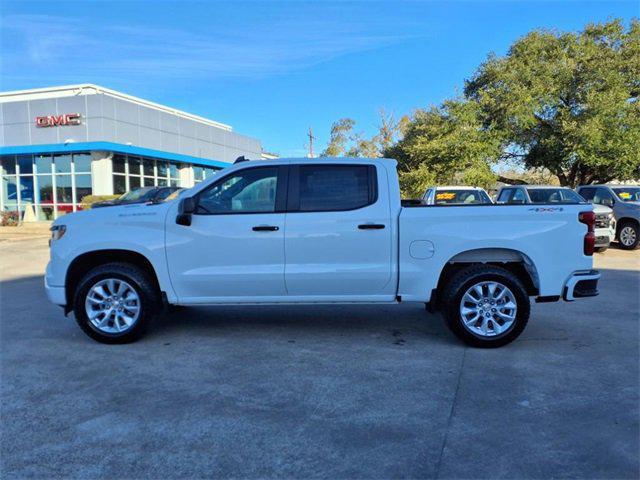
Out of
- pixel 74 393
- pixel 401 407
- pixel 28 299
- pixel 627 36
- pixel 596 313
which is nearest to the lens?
pixel 401 407

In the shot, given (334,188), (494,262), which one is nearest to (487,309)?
(494,262)

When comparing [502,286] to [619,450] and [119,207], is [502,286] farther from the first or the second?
[119,207]

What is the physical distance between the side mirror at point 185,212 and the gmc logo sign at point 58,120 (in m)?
23.2

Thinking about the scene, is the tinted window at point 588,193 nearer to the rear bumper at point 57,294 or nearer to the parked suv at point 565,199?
the parked suv at point 565,199

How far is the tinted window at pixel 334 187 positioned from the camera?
5363 mm

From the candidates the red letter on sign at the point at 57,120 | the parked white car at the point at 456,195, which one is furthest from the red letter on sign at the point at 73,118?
the parked white car at the point at 456,195

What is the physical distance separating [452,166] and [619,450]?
2455cm

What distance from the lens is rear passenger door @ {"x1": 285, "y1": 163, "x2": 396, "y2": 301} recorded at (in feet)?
17.2

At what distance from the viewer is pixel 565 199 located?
44.8ft

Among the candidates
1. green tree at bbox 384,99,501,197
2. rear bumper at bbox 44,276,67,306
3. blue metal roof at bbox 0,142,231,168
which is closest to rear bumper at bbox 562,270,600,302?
rear bumper at bbox 44,276,67,306

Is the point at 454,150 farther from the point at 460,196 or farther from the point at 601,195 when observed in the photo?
the point at 460,196

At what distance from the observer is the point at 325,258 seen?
17.3ft

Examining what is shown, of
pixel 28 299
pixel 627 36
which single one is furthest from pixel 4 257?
pixel 627 36

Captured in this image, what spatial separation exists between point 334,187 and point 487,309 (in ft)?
6.65
